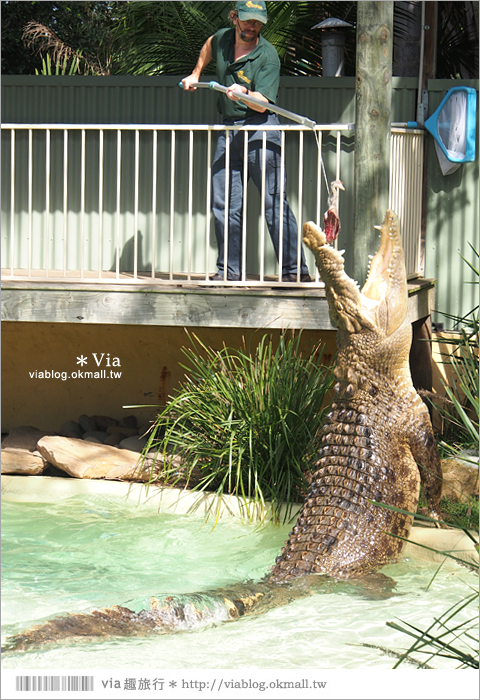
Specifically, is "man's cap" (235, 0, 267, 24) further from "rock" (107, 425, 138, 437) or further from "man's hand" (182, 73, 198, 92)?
"rock" (107, 425, 138, 437)

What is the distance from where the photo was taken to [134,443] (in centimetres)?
607

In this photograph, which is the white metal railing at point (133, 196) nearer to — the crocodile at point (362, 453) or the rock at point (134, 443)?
the rock at point (134, 443)

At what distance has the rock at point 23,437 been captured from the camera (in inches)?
241

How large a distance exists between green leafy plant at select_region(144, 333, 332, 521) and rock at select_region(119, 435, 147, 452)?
2.56ft


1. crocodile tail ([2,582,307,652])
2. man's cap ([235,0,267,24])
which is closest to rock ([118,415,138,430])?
crocodile tail ([2,582,307,652])

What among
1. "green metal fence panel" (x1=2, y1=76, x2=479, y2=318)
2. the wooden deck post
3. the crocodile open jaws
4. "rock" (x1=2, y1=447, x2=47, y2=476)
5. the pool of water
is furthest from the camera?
"green metal fence panel" (x1=2, y1=76, x2=479, y2=318)

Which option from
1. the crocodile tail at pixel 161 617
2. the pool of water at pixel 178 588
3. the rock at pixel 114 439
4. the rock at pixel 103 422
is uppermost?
the rock at pixel 103 422

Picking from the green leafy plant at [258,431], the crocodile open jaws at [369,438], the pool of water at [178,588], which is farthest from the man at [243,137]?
the pool of water at [178,588]

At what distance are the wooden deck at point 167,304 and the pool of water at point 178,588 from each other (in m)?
1.27

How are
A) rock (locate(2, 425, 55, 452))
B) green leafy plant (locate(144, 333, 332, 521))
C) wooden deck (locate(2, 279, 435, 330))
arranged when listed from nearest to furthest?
green leafy plant (locate(144, 333, 332, 521)) < wooden deck (locate(2, 279, 435, 330)) < rock (locate(2, 425, 55, 452))

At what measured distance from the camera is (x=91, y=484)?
537 centimetres

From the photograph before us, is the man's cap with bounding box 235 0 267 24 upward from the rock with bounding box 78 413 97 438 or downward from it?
upward

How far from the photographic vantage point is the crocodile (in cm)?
366


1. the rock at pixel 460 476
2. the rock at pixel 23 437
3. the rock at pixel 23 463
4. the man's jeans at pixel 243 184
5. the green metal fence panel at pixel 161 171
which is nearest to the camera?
Answer: the rock at pixel 460 476
